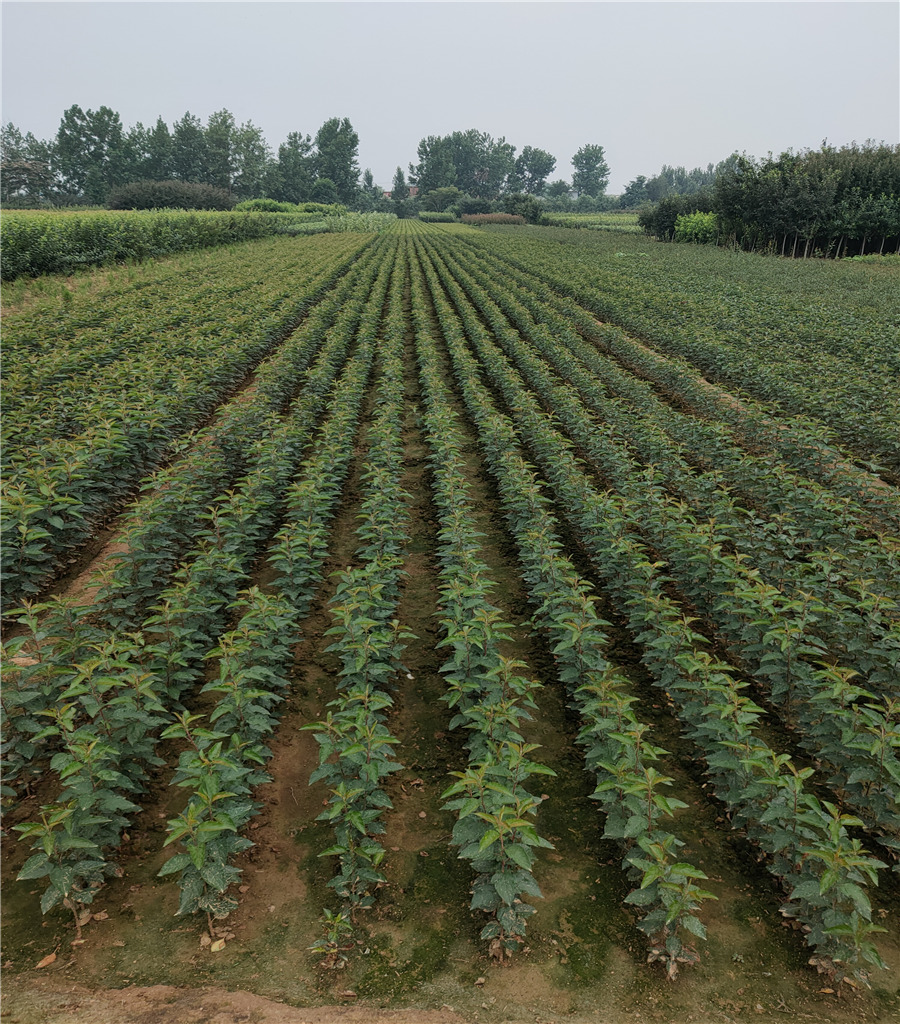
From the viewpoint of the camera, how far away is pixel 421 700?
5.15m

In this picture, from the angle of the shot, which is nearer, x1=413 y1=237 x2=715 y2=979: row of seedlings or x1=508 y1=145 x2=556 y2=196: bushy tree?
x1=413 y1=237 x2=715 y2=979: row of seedlings

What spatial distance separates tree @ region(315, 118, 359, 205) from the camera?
4744 inches

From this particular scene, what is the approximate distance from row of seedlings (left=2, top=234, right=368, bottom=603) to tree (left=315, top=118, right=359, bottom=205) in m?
128

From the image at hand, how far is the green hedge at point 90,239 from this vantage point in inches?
848

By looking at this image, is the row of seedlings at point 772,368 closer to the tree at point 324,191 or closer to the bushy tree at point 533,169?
the tree at point 324,191

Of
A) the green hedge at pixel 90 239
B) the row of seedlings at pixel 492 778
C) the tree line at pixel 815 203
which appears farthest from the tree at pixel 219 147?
the row of seedlings at pixel 492 778

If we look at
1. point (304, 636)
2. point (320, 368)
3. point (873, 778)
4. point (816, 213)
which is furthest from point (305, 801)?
point (816, 213)

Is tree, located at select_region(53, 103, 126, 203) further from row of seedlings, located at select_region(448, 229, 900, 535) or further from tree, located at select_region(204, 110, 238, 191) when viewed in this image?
row of seedlings, located at select_region(448, 229, 900, 535)

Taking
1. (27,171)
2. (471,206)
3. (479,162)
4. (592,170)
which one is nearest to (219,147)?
(27,171)

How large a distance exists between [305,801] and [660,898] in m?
2.49

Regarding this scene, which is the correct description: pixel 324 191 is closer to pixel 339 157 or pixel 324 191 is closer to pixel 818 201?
pixel 339 157

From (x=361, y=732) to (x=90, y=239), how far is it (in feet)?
99.9

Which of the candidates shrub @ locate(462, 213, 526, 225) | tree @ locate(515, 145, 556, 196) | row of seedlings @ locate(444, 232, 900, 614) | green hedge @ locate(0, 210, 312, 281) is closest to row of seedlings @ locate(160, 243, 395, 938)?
row of seedlings @ locate(444, 232, 900, 614)

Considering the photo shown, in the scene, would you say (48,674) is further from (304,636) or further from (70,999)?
(304,636)
